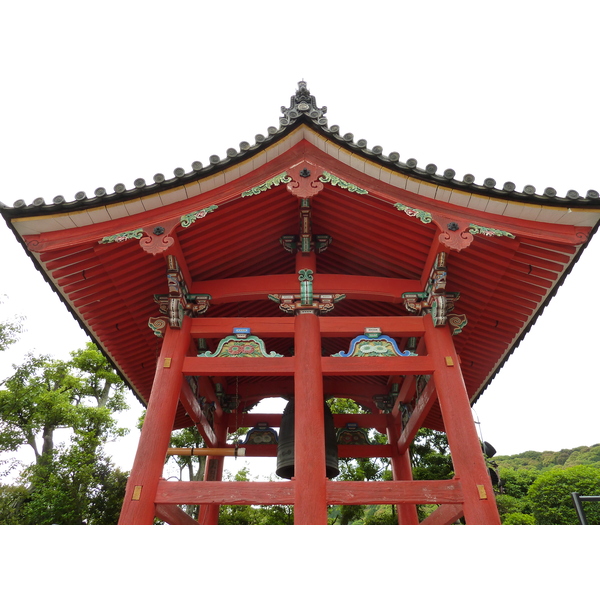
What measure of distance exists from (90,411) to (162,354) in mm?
16897

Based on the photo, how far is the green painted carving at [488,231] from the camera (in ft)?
18.1

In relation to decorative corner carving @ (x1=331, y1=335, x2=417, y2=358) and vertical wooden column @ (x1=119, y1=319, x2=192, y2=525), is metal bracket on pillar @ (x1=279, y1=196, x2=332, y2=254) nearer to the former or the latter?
decorative corner carving @ (x1=331, y1=335, x2=417, y2=358)

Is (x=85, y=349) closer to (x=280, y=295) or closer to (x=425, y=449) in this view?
(x=425, y=449)

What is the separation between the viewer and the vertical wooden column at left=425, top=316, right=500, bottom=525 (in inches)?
187

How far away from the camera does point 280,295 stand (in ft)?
21.0

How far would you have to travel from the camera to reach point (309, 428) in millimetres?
5117

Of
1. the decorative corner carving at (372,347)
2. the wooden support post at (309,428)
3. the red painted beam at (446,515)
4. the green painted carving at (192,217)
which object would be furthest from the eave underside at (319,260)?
the red painted beam at (446,515)

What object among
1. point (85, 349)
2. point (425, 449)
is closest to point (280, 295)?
point (425, 449)

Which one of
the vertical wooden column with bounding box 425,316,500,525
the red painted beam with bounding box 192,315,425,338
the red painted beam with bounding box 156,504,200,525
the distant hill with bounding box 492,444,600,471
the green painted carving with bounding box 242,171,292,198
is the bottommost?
the red painted beam with bounding box 156,504,200,525

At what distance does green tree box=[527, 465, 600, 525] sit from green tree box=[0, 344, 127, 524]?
48.2ft

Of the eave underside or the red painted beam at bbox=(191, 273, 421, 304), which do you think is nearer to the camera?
the eave underside

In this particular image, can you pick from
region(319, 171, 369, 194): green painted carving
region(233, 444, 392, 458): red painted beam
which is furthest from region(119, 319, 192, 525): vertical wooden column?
region(233, 444, 392, 458): red painted beam

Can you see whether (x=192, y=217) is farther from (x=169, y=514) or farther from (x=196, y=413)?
(x=169, y=514)

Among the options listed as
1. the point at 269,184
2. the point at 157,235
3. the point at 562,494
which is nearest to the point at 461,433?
the point at 269,184
